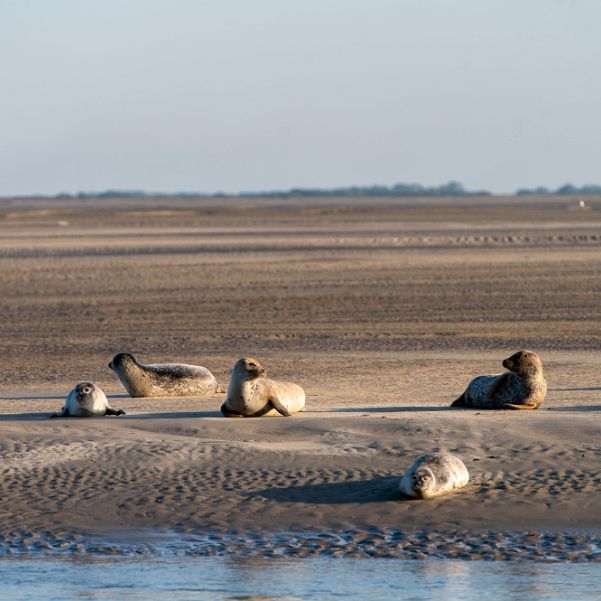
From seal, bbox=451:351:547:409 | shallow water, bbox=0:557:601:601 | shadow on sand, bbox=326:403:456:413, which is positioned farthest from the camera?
shadow on sand, bbox=326:403:456:413

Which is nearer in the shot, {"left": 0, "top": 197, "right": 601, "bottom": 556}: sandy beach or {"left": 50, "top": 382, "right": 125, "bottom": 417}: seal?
{"left": 0, "top": 197, "right": 601, "bottom": 556}: sandy beach

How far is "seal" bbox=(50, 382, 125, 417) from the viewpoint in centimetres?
1024

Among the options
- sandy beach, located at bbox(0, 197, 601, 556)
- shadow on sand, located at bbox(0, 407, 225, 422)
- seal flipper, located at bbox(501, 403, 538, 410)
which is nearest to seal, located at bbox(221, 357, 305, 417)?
sandy beach, located at bbox(0, 197, 601, 556)

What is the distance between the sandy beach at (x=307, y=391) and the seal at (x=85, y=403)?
22cm

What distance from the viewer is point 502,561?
7.11 metres

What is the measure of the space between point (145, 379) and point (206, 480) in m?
3.24

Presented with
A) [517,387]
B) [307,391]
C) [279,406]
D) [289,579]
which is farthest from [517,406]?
[289,579]

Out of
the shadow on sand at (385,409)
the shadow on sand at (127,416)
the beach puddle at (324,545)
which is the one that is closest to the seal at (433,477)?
the beach puddle at (324,545)

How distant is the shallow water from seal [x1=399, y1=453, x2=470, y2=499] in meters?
0.89

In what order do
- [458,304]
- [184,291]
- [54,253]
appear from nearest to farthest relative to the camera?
[458,304], [184,291], [54,253]

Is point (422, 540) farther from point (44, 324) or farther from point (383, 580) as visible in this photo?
point (44, 324)

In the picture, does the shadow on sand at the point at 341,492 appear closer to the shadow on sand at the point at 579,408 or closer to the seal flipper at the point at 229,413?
the seal flipper at the point at 229,413

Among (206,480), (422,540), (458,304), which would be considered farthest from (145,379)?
(458,304)

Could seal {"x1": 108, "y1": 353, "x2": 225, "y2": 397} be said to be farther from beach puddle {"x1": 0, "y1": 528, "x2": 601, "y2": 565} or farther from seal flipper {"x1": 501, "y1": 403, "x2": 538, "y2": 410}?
beach puddle {"x1": 0, "y1": 528, "x2": 601, "y2": 565}
